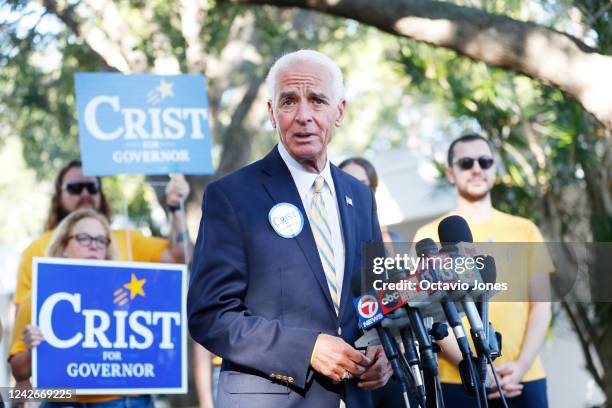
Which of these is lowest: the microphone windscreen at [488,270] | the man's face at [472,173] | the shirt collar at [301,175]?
the microphone windscreen at [488,270]

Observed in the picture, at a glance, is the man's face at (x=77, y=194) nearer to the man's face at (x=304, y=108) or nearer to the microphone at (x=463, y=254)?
the man's face at (x=304, y=108)

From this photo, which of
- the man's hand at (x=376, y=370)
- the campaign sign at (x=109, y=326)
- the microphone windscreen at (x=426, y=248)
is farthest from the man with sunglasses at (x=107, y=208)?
the microphone windscreen at (x=426, y=248)

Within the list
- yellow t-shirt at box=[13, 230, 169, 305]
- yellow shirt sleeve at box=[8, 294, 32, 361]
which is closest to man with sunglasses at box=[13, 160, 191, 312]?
yellow t-shirt at box=[13, 230, 169, 305]

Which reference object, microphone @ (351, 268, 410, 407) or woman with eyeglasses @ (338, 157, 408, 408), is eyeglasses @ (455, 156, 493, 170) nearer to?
woman with eyeglasses @ (338, 157, 408, 408)

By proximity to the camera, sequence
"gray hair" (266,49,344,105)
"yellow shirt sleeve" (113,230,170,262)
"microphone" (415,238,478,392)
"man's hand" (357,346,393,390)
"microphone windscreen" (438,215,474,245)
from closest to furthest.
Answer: "microphone" (415,238,478,392) < "microphone windscreen" (438,215,474,245) < "man's hand" (357,346,393,390) < "gray hair" (266,49,344,105) < "yellow shirt sleeve" (113,230,170,262)

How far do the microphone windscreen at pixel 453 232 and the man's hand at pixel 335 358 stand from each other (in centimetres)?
53

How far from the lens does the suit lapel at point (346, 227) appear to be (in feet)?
12.0

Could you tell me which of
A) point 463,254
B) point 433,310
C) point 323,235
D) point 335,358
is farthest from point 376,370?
point 463,254

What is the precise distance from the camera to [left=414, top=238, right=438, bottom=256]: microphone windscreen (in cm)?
312

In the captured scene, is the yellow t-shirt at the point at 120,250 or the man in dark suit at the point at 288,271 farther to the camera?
the yellow t-shirt at the point at 120,250

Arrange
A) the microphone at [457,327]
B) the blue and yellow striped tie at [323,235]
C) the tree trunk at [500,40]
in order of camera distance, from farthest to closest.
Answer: the tree trunk at [500,40] < the blue and yellow striped tie at [323,235] < the microphone at [457,327]

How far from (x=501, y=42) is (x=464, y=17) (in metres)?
0.35

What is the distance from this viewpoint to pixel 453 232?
3281mm

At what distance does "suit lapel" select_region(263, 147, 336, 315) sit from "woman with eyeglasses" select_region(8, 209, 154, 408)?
2.48m
